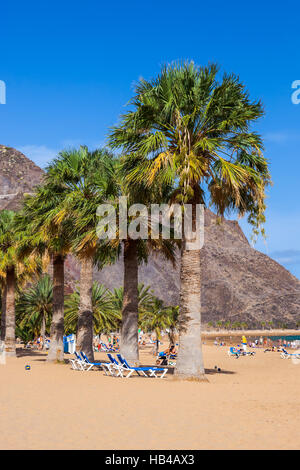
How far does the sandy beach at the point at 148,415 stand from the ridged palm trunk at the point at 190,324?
1.68 ft

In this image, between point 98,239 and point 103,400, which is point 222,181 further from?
point 103,400

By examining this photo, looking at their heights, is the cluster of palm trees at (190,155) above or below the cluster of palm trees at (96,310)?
above

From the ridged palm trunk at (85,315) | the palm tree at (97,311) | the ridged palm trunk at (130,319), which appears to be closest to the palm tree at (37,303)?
the palm tree at (97,311)

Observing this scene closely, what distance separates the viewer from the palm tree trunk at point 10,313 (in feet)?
89.9

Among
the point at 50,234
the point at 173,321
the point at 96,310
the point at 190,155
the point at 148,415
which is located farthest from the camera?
the point at 173,321

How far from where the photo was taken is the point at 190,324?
47.3ft

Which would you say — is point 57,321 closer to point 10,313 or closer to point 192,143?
point 10,313

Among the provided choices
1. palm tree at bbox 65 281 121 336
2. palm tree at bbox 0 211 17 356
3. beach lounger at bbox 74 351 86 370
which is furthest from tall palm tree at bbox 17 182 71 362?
palm tree at bbox 65 281 121 336

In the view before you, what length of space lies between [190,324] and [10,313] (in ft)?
51.7

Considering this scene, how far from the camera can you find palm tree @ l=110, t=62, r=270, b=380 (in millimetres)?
14273

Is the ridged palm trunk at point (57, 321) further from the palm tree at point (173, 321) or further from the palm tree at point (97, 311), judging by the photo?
the palm tree at point (173, 321)

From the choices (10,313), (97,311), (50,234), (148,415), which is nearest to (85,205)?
(50,234)

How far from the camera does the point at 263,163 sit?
48.8 feet
